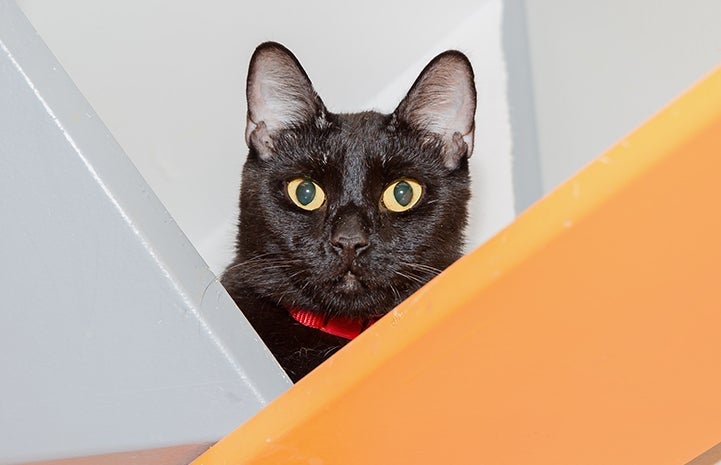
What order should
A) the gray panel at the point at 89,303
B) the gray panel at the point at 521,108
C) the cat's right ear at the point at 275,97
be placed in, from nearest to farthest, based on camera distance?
the gray panel at the point at 89,303 < the cat's right ear at the point at 275,97 < the gray panel at the point at 521,108

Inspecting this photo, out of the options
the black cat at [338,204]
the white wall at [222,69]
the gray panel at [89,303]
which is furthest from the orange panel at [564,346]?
the white wall at [222,69]

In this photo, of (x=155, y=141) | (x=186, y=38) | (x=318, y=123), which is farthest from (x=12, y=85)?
(x=155, y=141)

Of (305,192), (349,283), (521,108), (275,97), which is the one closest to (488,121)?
(521,108)

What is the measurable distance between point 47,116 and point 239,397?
0.35 meters

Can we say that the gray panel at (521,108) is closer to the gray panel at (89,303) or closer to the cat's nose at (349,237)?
the cat's nose at (349,237)

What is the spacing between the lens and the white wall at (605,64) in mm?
1386

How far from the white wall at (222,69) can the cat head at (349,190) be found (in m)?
0.28

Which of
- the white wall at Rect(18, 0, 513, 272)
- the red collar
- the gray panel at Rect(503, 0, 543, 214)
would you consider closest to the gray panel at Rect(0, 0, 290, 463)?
the red collar

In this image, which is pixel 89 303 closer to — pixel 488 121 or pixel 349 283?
pixel 349 283

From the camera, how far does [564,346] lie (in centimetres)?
79

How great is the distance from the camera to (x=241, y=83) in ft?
6.63

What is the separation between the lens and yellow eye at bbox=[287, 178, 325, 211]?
1.52m

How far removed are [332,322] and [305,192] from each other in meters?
0.23

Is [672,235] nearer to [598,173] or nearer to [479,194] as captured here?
[598,173]
